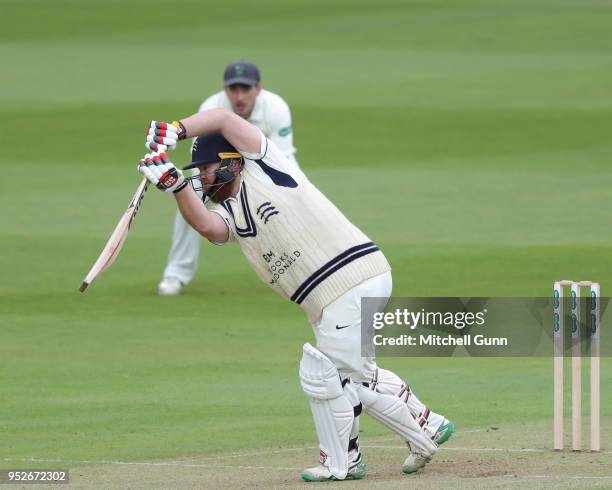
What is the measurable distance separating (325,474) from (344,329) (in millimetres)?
658

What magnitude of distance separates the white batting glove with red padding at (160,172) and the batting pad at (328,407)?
0.95 m

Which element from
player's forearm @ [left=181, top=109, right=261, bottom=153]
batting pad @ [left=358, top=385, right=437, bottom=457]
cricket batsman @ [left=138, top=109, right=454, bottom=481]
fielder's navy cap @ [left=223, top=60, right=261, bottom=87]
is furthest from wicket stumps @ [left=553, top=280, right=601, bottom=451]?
fielder's navy cap @ [left=223, top=60, right=261, bottom=87]

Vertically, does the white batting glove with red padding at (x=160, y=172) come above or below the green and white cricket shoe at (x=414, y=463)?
above

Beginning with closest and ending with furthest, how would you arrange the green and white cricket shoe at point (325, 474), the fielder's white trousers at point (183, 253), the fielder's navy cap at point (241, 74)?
the green and white cricket shoe at point (325, 474)
the fielder's navy cap at point (241, 74)
the fielder's white trousers at point (183, 253)

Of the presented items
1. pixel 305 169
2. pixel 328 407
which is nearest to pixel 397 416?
pixel 328 407

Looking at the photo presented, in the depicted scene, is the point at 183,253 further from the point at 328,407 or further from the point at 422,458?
the point at 328,407

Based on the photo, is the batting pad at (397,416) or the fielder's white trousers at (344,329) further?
the batting pad at (397,416)

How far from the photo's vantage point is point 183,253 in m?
13.0

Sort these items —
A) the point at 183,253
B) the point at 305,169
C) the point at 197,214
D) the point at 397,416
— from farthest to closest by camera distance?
the point at 305,169 → the point at 183,253 → the point at 397,416 → the point at 197,214

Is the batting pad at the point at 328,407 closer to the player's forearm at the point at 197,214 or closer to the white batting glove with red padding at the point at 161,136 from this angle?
the player's forearm at the point at 197,214

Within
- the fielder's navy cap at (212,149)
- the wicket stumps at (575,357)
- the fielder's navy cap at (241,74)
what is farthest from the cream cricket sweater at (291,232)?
the fielder's navy cap at (241,74)

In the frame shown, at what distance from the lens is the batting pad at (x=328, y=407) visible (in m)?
6.73

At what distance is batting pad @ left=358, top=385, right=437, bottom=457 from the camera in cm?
695

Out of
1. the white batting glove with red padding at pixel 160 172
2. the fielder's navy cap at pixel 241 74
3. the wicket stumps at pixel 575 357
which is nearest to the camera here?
the white batting glove with red padding at pixel 160 172
